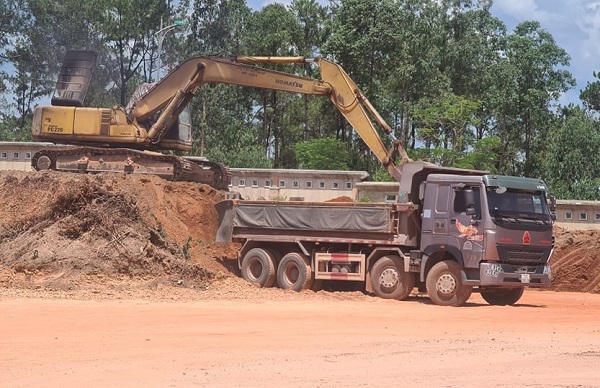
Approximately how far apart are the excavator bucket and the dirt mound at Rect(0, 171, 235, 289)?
6732mm

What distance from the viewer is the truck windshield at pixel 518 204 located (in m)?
23.4

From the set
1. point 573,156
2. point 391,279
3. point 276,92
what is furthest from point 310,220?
point 276,92

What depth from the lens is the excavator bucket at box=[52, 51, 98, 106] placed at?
36.6m

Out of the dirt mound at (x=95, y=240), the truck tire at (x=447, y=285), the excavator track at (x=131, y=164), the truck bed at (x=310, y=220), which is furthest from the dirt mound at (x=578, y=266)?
the excavator track at (x=131, y=164)

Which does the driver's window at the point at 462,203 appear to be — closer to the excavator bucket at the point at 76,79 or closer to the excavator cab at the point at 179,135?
the excavator cab at the point at 179,135

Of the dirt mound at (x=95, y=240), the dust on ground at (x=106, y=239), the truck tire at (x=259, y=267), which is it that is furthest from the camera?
the truck tire at (x=259, y=267)

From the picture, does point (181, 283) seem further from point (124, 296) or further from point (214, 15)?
point (214, 15)

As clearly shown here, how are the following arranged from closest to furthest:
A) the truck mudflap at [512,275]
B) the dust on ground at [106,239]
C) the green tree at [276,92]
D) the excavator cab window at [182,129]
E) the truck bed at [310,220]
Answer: the truck mudflap at [512,275], the dust on ground at [106,239], the truck bed at [310,220], the excavator cab window at [182,129], the green tree at [276,92]

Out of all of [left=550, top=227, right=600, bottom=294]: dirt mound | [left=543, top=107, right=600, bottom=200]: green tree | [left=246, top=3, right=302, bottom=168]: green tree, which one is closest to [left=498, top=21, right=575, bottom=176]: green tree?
[left=543, top=107, right=600, bottom=200]: green tree

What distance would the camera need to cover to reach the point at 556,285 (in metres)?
32.8

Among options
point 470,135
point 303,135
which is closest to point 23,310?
point 470,135

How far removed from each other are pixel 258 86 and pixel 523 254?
12.8 m

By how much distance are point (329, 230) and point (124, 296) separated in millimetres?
5765

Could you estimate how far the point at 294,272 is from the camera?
26609 millimetres
